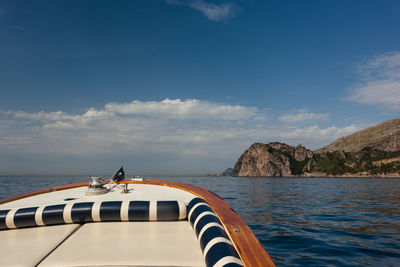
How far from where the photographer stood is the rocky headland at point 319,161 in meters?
124

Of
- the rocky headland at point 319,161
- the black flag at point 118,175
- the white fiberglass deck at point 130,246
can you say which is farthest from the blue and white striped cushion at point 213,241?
the rocky headland at point 319,161

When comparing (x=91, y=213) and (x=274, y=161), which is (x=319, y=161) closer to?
(x=274, y=161)

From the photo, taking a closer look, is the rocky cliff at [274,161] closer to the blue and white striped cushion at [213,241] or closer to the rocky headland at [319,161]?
the rocky headland at [319,161]

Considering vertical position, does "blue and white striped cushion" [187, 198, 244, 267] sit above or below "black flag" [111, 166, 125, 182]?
below

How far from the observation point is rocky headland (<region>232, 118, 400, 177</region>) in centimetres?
12406

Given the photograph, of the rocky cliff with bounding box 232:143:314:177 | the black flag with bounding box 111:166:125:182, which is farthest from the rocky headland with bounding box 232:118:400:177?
the black flag with bounding box 111:166:125:182

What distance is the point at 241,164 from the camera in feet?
524

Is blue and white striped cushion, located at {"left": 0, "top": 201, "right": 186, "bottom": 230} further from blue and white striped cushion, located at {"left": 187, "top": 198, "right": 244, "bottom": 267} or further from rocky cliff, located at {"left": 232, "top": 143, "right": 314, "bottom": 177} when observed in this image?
rocky cliff, located at {"left": 232, "top": 143, "right": 314, "bottom": 177}

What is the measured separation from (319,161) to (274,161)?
29.0 metres

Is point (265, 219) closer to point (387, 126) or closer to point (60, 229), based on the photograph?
point (60, 229)

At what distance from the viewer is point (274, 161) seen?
14462 centimetres

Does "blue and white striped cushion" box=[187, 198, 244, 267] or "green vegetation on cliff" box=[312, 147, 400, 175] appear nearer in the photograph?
"blue and white striped cushion" box=[187, 198, 244, 267]

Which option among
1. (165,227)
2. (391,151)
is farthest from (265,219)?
(391,151)

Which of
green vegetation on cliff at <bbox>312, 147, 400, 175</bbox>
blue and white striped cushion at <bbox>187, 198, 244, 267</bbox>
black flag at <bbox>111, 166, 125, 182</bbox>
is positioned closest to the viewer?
blue and white striped cushion at <bbox>187, 198, 244, 267</bbox>
